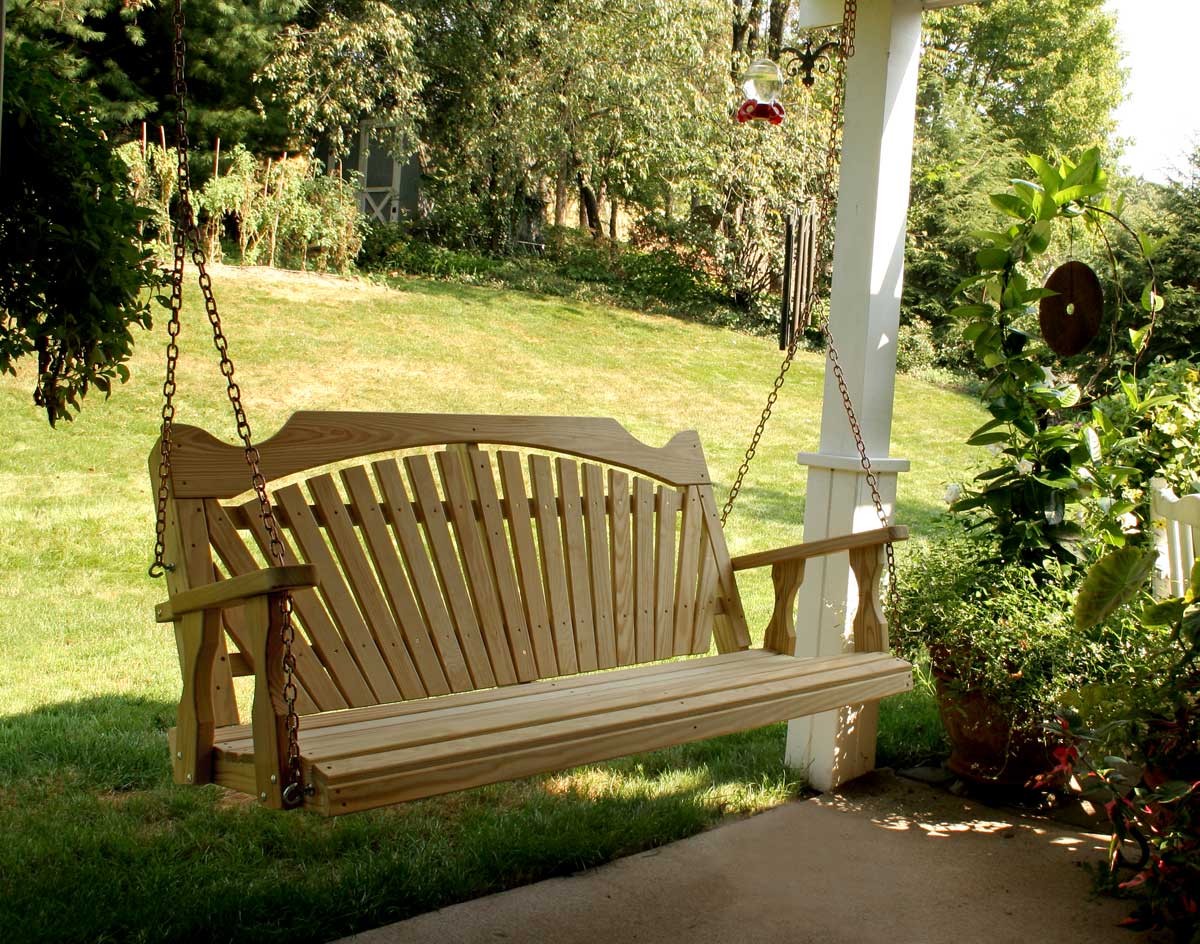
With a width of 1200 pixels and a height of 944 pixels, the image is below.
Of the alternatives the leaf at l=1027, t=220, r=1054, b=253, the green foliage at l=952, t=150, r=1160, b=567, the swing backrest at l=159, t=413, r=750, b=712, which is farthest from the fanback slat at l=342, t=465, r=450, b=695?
the leaf at l=1027, t=220, r=1054, b=253

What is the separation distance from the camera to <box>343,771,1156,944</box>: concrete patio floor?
238 centimetres

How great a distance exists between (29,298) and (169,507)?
542 millimetres

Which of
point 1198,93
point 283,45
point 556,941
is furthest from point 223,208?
point 1198,93

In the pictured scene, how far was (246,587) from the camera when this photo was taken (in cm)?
168

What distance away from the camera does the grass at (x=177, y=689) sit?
238cm

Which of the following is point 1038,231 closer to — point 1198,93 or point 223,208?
point 223,208

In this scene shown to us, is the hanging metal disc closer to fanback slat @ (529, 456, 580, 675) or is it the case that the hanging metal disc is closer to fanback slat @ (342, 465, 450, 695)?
fanback slat @ (529, 456, 580, 675)

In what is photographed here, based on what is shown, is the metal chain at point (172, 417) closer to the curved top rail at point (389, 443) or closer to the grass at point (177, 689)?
the curved top rail at point (389, 443)

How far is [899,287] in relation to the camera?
3221 mm

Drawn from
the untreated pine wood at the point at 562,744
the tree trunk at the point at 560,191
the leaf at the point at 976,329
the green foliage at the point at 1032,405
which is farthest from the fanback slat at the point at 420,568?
the tree trunk at the point at 560,191

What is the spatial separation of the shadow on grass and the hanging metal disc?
159cm

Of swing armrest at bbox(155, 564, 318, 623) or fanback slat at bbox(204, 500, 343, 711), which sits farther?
fanback slat at bbox(204, 500, 343, 711)

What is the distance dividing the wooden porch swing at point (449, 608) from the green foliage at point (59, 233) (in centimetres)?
17

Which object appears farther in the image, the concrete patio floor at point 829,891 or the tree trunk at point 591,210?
the tree trunk at point 591,210
